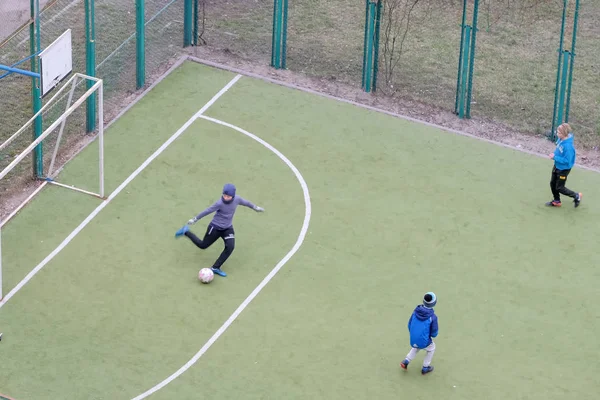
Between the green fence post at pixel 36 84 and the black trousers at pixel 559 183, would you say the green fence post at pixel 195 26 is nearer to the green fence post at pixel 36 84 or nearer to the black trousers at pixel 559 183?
the green fence post at pixel 36 84

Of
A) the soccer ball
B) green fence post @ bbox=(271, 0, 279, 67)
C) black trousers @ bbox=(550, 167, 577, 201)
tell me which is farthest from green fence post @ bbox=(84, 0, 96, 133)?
black trousers @ bbox=(550, 167, 577, 201)

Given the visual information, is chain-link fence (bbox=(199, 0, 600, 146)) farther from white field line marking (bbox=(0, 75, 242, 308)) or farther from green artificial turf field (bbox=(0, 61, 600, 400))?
white field line marking (bbox=(0, 75, 242, 308))

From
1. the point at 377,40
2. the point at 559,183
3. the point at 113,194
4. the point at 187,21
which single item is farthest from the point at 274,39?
the point at 559,183

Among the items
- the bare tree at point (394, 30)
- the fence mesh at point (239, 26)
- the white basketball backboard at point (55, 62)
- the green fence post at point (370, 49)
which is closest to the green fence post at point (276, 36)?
the fence mesh at point (239, 26)

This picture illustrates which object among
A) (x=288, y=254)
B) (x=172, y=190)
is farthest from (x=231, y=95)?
(x=288, y=254)

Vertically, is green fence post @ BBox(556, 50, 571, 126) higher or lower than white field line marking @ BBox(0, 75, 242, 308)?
higher

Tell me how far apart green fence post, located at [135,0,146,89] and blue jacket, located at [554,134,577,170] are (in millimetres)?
8522

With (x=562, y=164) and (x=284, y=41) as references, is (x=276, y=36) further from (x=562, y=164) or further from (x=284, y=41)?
(x=562, y=164)

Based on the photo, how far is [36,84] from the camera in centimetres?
2205

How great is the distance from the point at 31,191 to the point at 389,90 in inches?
313

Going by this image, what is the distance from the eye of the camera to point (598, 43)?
28.3 metres

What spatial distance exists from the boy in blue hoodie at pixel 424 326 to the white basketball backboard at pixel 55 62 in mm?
7611

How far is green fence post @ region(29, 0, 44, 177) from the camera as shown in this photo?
21.6 m

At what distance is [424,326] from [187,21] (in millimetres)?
10836
